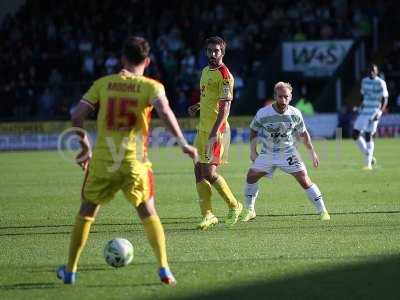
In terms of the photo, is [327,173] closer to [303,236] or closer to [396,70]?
[303,236]

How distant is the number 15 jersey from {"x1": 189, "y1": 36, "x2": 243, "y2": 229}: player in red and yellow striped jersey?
3.81 m

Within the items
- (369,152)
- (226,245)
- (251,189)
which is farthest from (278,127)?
(369,152)

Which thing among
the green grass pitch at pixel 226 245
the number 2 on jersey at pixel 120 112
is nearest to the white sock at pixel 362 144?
the green grass pitch at pixel 226 245

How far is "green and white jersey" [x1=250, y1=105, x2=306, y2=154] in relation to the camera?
42.4ft

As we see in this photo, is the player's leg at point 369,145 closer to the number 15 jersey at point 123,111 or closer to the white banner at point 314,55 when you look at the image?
the number 15 jersey at point 123,111

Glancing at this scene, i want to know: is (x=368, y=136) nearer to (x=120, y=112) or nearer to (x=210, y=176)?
(x=210, y=176)

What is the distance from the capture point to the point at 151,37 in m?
39.1

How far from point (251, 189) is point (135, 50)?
501 centimetres

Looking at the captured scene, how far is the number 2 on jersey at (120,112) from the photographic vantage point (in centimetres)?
857

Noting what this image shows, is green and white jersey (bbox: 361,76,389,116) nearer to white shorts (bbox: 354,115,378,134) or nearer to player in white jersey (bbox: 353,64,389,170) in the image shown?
player in white jersey (bbox: 353,64,389,170)

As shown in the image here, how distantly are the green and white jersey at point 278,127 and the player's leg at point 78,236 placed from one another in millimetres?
4701

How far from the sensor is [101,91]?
28.4 feet

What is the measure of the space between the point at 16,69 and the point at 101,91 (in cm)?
2965

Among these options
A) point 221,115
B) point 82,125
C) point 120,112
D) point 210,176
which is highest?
point 120,112
